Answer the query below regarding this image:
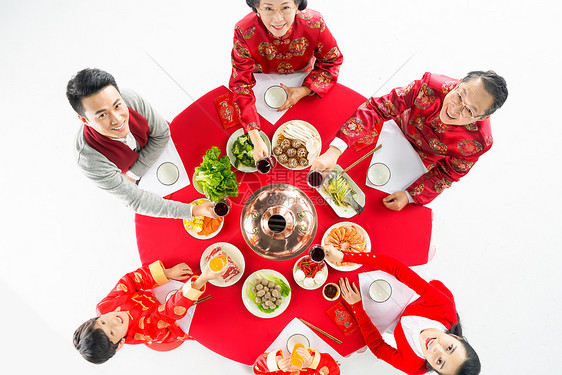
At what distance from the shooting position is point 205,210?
1784 mm

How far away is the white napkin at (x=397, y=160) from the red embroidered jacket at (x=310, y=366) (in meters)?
0.91

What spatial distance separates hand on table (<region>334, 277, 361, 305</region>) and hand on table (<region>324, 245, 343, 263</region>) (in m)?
0.14

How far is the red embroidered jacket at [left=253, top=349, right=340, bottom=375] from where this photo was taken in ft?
5.57

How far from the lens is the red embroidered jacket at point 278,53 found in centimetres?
188

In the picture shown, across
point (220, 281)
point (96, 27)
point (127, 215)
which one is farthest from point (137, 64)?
point (220, 281)

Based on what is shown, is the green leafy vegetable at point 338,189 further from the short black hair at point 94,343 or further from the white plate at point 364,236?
the short black hair at point 94,343

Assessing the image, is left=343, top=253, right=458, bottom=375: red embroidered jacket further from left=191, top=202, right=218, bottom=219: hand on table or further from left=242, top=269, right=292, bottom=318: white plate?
left=191, top=202, right=218, bottom=219: hand on table

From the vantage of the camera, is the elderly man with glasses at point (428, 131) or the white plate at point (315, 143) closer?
the elderly man with glasses at point (428, 131)

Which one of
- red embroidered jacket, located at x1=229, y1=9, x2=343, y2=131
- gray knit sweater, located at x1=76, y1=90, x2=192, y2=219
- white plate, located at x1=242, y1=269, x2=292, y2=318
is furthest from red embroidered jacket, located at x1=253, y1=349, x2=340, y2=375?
red embroidered jacket, located at x1=229, y1=9, x2=343, y2=131

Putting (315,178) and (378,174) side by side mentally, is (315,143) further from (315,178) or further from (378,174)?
(378,174)

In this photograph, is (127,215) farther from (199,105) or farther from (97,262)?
(199,105)

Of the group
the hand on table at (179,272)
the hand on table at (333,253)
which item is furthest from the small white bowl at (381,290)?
the hand on table at (179,272)

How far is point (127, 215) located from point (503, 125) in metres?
3.25

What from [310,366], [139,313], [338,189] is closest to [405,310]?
[310,366]
